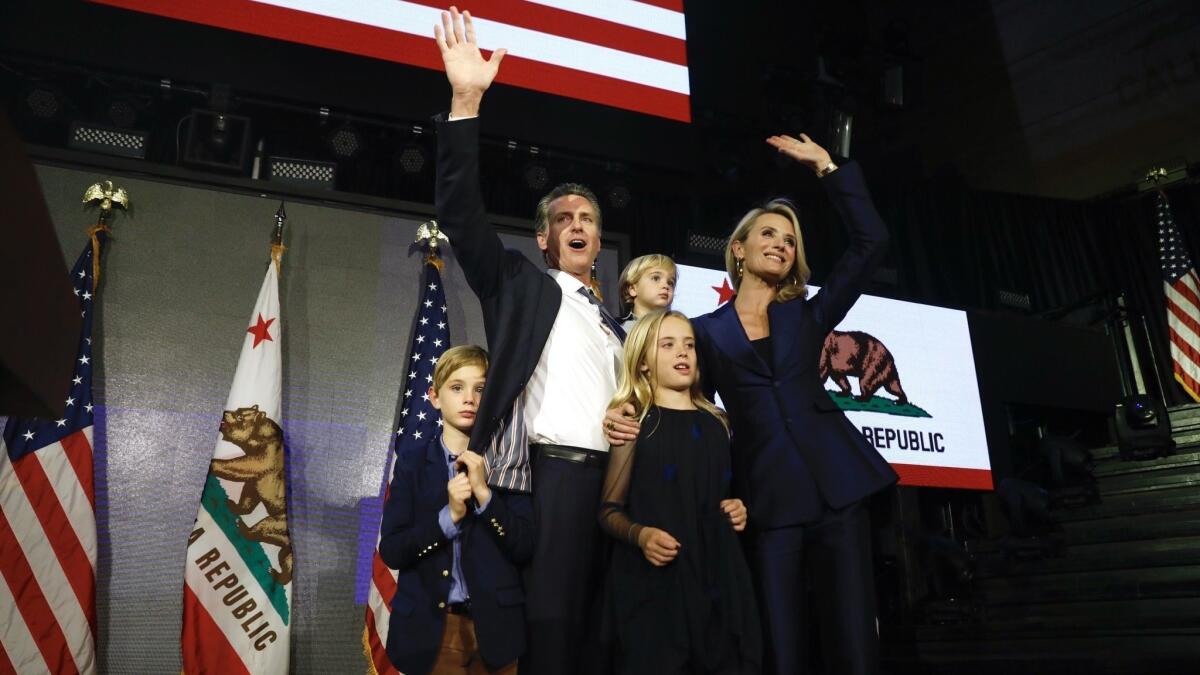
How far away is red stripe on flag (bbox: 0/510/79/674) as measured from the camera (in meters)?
3.09

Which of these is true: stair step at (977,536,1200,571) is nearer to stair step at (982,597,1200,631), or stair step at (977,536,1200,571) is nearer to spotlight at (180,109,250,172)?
stair step at (982,597,1200,631)

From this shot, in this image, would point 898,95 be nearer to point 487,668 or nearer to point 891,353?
point 891,353

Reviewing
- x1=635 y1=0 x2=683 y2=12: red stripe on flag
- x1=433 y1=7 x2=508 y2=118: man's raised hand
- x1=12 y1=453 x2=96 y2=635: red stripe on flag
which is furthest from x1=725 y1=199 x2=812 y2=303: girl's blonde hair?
x1=12 y1=453 x2=96 y2=635: red stripe on flag

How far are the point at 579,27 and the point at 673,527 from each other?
A: 2.83 metres

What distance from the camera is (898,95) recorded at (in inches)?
244

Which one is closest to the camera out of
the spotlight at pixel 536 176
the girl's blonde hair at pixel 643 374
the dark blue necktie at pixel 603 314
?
the girl's blonde hair at pixel 643 374

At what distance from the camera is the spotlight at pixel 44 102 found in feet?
14.4

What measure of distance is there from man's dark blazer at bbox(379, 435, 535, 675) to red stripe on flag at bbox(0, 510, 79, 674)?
5.32 ft

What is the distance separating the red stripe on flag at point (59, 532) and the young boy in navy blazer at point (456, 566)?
160 cm

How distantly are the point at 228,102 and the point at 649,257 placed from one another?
→ 262 cm

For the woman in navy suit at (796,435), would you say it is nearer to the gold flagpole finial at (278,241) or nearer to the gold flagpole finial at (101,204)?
the gold flagpole finial at (278,241)

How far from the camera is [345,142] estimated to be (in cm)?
490

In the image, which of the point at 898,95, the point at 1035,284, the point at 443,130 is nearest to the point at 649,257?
the point at 443,130

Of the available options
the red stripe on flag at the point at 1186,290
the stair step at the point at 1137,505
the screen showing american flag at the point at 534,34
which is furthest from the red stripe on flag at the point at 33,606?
the red stripe on flag at the point at 1186,290
